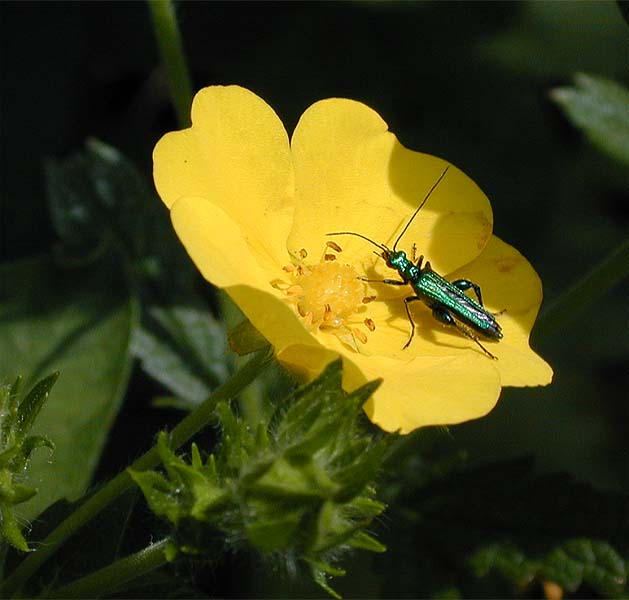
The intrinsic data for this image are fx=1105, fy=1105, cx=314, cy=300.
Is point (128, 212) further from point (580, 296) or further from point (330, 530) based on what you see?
point (330, 530)


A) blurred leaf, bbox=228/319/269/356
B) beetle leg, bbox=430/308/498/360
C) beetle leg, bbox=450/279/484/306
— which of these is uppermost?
blurred leaf, bbox=228/319/269/356

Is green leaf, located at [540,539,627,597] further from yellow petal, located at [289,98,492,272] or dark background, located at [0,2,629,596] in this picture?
dark background, located at [0,2,629,596]

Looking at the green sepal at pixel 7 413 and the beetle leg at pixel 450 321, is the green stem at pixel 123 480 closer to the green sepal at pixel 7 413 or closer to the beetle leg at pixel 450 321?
the green sepal at pixel 7 413

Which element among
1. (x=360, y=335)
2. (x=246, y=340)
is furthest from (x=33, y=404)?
(x=360, y=335)

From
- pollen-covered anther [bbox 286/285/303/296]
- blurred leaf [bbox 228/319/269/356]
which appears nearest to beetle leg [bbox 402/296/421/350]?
pollen-covered anther [bbox 286/285/303/296]

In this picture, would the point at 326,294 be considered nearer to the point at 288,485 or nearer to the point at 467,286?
the point at 467,286

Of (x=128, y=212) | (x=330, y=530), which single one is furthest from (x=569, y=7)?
(x=330, y=530)
